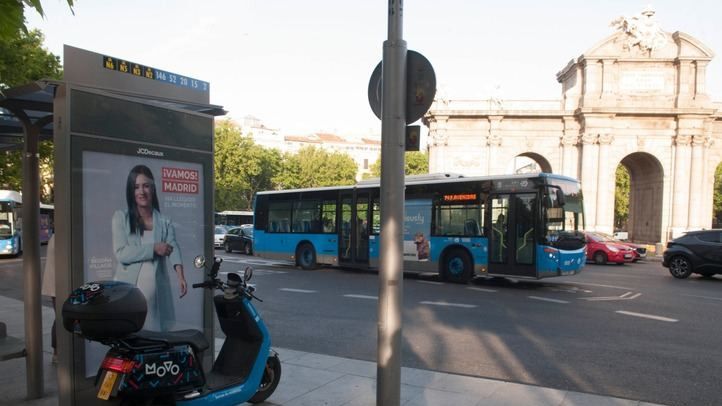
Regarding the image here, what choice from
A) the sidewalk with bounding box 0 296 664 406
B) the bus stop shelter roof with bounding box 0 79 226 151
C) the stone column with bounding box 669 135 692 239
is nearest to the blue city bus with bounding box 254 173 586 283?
the sidewalk with bounding box 0 296 664 406

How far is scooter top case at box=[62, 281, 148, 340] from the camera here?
3.14m

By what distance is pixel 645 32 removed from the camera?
118ft

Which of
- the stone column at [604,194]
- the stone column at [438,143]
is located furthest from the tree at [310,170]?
the stone column at [604,194]

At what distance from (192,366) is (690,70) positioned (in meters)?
40.7

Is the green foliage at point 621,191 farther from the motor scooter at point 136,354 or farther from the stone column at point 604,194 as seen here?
the motor scooter at point 136,354

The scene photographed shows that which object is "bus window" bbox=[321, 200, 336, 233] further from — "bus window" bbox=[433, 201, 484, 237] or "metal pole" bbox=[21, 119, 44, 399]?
"metal pole" bbox=[21, 119, 44, 399]

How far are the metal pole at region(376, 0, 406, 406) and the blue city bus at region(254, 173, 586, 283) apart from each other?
33.9 feet

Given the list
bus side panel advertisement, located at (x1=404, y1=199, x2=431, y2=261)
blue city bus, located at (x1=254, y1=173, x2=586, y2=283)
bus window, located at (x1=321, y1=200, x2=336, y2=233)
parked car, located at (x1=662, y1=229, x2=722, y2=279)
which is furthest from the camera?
bus window, located at (x1=321, y1=200, x2=336, y2=233)

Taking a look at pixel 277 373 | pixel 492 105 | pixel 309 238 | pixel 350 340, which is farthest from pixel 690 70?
pixel 277 373

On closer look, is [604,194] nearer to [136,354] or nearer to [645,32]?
[645,32]

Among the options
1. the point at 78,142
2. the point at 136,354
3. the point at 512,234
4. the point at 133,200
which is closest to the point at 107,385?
the point at 136,354

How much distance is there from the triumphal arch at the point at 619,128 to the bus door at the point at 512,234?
1017 inches

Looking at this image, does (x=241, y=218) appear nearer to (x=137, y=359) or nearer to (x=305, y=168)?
(x=305, y=168)

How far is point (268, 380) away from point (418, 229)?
11.3 metres
